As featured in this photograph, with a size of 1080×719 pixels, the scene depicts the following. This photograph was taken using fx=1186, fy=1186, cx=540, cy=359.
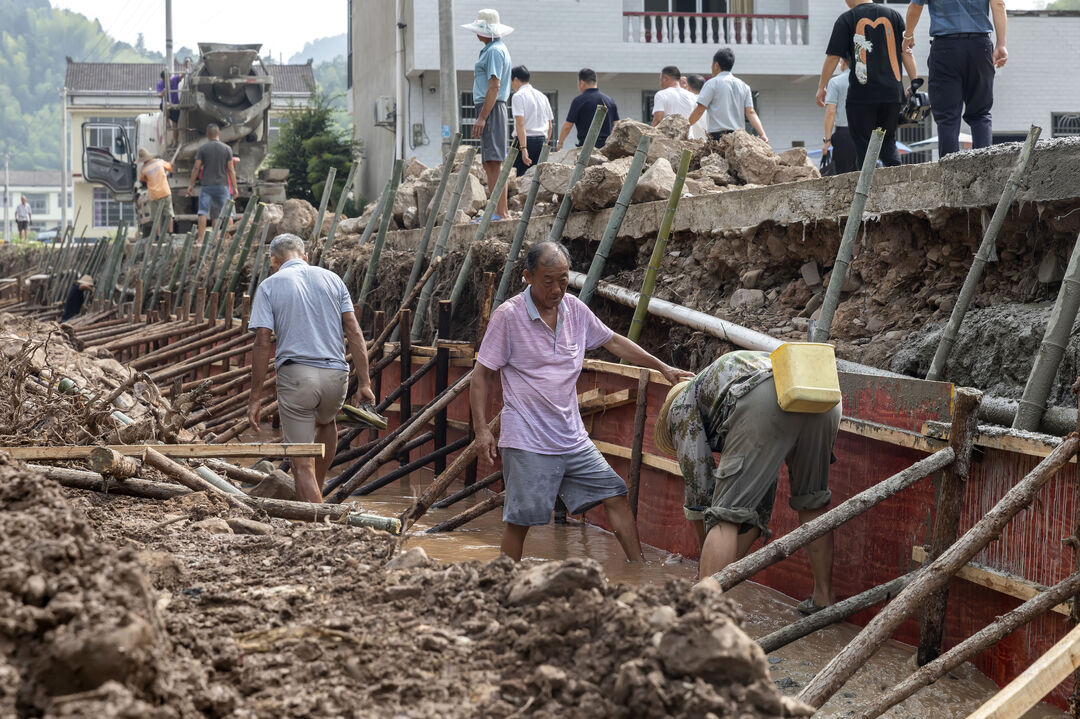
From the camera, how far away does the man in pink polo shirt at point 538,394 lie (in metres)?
5.79

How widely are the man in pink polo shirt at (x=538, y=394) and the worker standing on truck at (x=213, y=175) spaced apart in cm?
1661

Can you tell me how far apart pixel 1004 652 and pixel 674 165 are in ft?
22.5

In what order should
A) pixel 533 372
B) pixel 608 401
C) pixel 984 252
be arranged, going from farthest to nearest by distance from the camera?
1. pixel 608 401
2. pixel 984 252
3. pixel 533 372

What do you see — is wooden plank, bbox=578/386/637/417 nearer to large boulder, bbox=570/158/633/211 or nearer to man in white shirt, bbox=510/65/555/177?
large boulder, bbox=570/158/633/211

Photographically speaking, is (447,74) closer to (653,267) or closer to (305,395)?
(653,267)

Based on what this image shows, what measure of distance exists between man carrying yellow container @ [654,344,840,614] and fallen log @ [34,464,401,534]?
58.2 inches

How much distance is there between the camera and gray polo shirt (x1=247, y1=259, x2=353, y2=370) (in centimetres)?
740

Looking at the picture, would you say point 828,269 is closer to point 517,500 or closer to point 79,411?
point 517,500

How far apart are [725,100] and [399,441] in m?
5.00

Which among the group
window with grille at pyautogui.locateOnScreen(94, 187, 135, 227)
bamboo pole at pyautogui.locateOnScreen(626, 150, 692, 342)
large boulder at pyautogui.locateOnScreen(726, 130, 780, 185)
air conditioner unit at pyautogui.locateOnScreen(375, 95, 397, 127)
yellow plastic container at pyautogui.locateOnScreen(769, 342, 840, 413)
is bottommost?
yellow plastic container at pyautogui.locateOnScreen(769, 342, 840, 413)

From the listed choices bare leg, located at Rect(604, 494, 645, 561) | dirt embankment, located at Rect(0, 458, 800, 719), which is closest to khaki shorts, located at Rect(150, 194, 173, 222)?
bare leg, located at Rect(604, 494, 645, 561)

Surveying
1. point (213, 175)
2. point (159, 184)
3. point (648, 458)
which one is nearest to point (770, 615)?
point (648, 458)

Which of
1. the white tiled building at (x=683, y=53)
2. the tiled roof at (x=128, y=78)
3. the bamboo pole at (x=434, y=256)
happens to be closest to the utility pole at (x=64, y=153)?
the tiled roof at (x=128, y=78)

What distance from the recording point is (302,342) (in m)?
7.42
